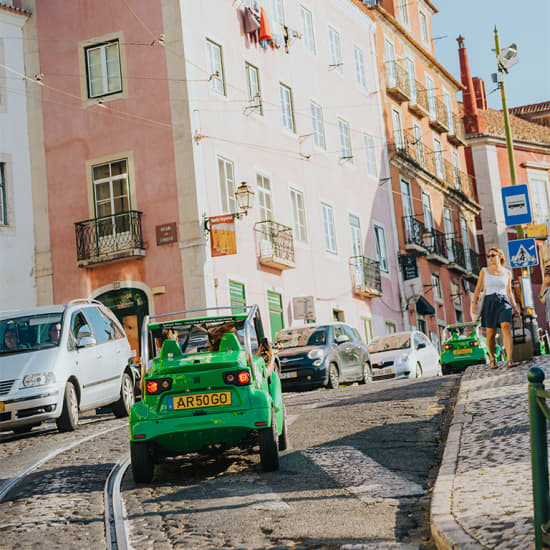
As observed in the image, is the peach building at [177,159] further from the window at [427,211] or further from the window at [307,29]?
the window at [427,211]

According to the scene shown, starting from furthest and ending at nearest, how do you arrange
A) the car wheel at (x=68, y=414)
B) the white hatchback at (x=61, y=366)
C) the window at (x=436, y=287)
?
the window at (x=436, y=287)
the car wheel at (x=68, y=414)
the white hatchback at (x=61, y=366)

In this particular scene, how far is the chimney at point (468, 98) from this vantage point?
56.9 m

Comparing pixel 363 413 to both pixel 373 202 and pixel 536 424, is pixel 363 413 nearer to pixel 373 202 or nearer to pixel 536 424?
pixel 536 424

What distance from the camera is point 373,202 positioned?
39.9 metres

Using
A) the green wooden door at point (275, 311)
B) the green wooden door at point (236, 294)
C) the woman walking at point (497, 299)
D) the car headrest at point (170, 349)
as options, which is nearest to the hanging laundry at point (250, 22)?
the green wooden door at point (275, 311)

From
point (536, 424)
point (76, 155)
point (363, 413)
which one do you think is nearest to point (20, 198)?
point (76, 155)

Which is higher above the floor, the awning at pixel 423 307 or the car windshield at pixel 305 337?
the awning at pixel 423 307

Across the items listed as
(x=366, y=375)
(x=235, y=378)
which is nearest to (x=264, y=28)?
(x=366, y=375)

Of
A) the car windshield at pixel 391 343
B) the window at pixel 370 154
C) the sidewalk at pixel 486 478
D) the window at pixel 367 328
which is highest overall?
the window at pixel 370 154

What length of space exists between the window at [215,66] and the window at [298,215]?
481cm

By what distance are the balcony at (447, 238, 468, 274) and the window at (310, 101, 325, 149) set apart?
42.2 feet

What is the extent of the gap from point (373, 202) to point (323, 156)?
4650 millimetres

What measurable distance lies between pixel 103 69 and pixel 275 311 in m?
8.52

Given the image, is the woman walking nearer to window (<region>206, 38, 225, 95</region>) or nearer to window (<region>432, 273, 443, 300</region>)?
window (<region>206, 38, 225, 95</region>)
